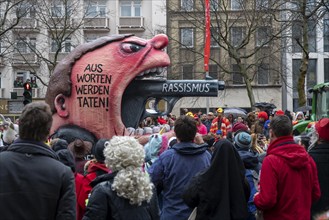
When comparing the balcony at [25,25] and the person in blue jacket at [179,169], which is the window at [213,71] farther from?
the person in blue jacket at [179,169]

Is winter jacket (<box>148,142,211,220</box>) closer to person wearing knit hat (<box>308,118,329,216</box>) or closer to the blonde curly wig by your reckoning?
person wearing knit hat (<box>308,118,329,216</box>)

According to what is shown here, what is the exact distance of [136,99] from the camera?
1227cm

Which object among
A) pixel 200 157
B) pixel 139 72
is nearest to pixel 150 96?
pixel 139 72

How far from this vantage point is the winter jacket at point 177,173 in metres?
5.73

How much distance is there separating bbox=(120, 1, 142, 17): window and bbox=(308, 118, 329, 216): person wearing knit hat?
38.7m

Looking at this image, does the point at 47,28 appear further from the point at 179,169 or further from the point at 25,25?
the point at 179,169

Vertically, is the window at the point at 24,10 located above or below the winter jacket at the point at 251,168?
above

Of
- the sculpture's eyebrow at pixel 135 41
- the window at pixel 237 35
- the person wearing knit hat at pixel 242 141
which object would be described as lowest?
the person wearing knit hat at pixel 242 141

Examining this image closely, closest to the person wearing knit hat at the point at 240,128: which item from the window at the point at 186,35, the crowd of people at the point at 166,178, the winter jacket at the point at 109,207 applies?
the crowd of people at the point at 166,178

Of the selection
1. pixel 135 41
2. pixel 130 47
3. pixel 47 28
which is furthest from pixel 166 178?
pixel 47 28

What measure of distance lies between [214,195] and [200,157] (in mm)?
925

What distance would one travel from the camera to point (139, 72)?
38.7 feet

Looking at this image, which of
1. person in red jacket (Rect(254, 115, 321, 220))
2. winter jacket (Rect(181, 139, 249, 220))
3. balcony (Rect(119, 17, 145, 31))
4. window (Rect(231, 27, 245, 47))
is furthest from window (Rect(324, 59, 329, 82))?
winter jacket (Rect(181, 139, 249, 220))

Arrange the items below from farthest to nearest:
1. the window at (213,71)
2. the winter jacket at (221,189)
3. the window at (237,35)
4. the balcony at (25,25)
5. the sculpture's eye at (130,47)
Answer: the window at (213,71)
the window at (237,35)
the balcony at (25,25)
the sculpture's eye at (130,47)
the winter jacket at (221,189)
